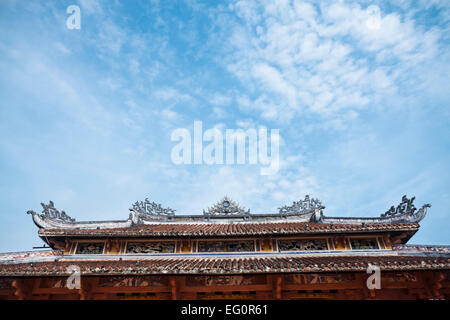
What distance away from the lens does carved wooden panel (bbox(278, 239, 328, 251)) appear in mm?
9953

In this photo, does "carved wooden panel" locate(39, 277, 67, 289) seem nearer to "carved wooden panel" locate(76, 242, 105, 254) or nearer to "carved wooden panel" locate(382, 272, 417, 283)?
"carved wooden panel" locate(76, 242, 105, 254)

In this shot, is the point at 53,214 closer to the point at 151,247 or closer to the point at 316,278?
the point at 151,247

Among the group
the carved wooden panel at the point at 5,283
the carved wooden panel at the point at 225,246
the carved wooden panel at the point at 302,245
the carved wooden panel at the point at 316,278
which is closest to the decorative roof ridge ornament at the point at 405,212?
the carved wooden panel at the point at 302,245

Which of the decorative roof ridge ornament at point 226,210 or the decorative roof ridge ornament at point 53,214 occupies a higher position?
the decorative roof ridge ornament at point 226,210

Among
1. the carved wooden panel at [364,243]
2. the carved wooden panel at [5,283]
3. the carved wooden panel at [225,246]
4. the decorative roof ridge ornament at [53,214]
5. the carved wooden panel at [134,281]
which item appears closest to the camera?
the carved wooden panel at [5,283]

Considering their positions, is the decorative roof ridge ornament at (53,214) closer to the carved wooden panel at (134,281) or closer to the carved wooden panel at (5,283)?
the carved wooden panel at (5,283)

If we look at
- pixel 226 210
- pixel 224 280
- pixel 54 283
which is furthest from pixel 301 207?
pixel 54 283

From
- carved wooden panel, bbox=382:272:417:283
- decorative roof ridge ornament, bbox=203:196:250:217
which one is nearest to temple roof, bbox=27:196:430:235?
decorative roof ridge ornament, bbox=203:196:250:217

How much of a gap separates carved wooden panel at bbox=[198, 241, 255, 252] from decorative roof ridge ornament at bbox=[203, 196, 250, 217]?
4.06 meters

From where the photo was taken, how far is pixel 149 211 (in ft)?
47.4

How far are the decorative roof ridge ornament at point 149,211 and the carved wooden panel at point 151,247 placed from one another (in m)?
3.51

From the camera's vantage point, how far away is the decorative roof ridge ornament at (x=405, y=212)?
10000mm
